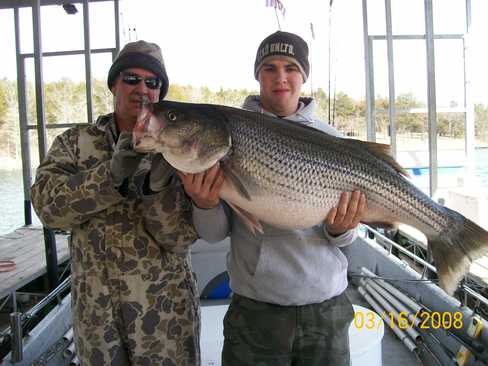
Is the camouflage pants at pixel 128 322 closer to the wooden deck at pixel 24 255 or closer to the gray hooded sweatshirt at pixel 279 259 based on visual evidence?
the gray hooded sweatshirt at pixel 279 259

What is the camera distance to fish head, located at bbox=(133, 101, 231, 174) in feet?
6.87

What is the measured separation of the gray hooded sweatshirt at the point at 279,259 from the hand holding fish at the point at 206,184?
0.10 meters

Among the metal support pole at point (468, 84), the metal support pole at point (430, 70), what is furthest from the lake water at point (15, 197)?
the metal support pole at point (430, 70)

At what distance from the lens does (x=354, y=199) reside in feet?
7.43

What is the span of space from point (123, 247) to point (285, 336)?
3.15 ft

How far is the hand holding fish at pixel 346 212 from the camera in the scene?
2252mm

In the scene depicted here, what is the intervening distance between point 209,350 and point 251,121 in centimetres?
171

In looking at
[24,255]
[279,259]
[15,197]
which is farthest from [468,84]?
[15,197]

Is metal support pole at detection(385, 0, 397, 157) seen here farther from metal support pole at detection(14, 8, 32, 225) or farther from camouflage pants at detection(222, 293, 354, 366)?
metal support pole at detection(14, 8, 32, 225)

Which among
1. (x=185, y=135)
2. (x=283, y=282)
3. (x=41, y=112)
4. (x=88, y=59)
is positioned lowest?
(x=283, y=282)

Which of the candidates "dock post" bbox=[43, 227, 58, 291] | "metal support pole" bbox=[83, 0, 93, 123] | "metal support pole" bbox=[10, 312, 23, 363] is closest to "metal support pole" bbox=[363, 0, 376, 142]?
"metal support pole" bbox=[83, 0, 93, 123]

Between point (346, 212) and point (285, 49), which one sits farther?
point (285, 49)
